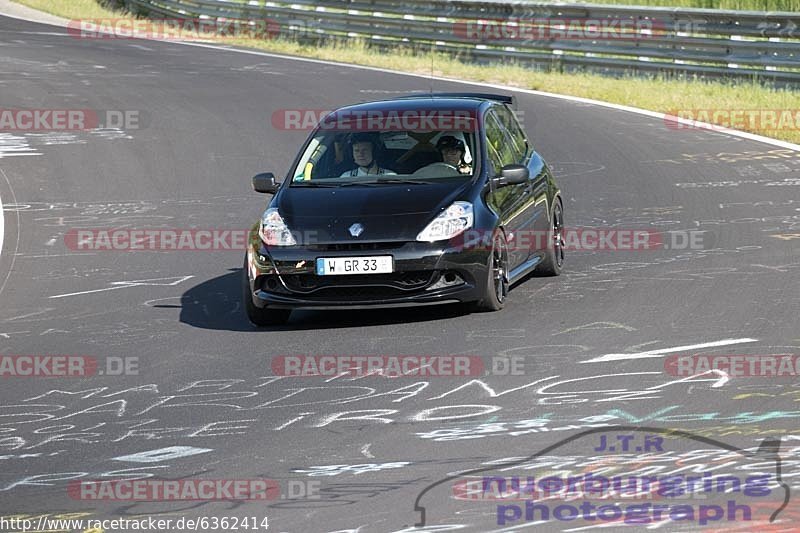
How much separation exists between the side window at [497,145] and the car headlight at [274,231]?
69.4 inches

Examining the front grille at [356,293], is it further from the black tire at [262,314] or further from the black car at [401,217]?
the black tire at [262,314]

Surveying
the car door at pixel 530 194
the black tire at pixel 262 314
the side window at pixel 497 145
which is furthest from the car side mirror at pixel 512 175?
the black tire at pixel 262 314

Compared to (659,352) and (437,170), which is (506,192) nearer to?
(437,170)

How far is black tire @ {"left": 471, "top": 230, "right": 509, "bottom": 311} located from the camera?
1109 cm

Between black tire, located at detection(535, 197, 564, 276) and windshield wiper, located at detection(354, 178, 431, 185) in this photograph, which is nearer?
windshield wiper, located at detection(354, 178, 431, 185)

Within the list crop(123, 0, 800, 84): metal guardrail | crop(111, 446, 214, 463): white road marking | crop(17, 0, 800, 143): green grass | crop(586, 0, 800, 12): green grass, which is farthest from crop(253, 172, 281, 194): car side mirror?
crop(586, 0, 800, 12): green grass

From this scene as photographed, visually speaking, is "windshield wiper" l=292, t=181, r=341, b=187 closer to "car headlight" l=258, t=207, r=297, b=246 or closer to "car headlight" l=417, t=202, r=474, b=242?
"car headlight" l=258, t=207, r=297, b=246

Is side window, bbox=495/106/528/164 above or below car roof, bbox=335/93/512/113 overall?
below

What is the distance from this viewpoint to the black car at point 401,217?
10.8 metres

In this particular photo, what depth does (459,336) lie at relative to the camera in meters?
10.5

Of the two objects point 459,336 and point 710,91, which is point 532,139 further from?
point 459,336

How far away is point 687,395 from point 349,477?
228 cm

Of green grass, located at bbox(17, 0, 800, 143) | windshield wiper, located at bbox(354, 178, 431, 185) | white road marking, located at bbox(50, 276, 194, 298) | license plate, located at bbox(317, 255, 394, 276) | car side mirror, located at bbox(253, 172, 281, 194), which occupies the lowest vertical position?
white road marking, located at bbox(50, 276, 194, 298)

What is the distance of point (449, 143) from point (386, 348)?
7.68ft
